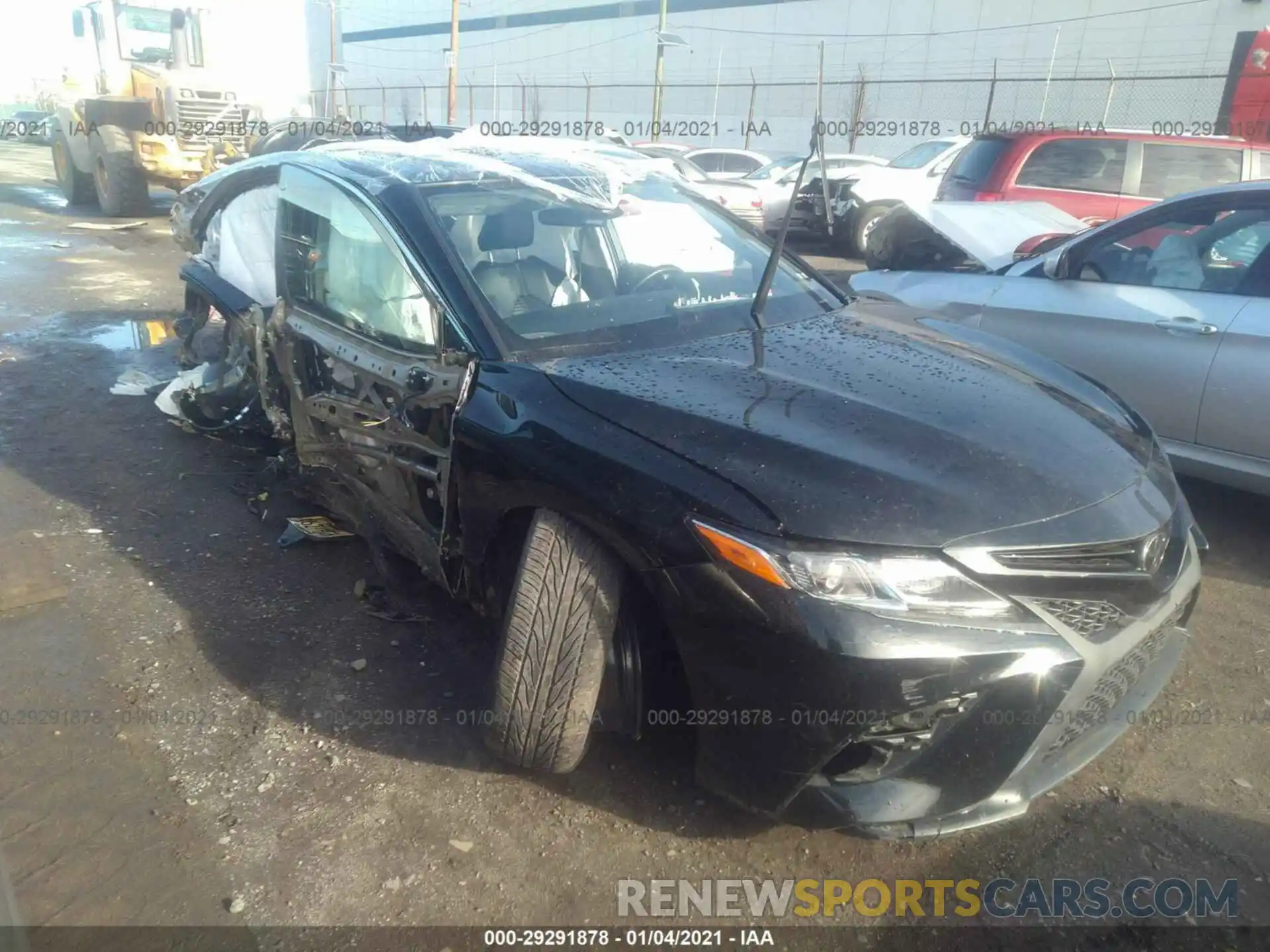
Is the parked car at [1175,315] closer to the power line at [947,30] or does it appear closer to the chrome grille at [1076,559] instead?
the chrome grille at [1076,559]

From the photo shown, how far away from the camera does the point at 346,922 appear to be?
2172 millimetres

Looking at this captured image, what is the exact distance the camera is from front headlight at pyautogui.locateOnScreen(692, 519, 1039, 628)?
2.03 metres

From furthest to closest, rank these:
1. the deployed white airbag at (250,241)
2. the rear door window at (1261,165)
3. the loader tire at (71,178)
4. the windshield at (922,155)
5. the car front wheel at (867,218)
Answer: the loader tire at (71,178) < the windshield at (922,155) < the car front wheel at (867,218) < the rear door window at (1261,165) < the deployed white airbag at (250,241)

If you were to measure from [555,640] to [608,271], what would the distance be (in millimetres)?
1438

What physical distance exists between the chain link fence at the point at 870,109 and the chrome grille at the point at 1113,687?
51.4 feet

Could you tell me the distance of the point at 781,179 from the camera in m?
13.7

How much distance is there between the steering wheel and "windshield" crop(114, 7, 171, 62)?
15.1m

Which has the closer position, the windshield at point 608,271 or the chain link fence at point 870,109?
the windshield at point 608,271

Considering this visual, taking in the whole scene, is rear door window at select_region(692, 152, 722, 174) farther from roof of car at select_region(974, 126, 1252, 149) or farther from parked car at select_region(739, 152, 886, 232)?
roof of car at select_region(974, 126, 1252, 149)

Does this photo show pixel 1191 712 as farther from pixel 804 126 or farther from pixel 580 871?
pixel 804 126

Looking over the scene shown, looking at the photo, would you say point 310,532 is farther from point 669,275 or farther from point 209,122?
point 209,122

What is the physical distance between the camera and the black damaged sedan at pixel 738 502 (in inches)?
80.5

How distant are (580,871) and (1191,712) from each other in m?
2.01

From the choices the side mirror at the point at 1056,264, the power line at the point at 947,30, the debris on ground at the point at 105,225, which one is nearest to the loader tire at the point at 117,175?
the debris on ground at the point at 105,225
